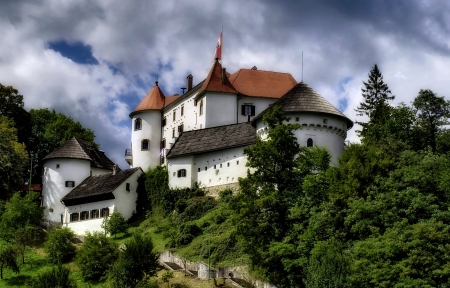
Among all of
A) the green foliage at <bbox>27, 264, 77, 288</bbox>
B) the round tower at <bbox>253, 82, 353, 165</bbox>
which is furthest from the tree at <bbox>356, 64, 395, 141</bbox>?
the green foliage at <bbox>27, 264, 77, 288</bbox>

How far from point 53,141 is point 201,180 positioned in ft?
96.0

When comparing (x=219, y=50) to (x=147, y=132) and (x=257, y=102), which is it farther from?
(x=147, y=132)

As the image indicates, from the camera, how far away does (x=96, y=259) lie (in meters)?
57.8

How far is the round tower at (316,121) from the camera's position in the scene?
201 feet

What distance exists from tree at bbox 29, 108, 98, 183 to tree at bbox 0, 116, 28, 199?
10.2 metres

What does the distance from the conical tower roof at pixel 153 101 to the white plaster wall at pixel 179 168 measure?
14.0 metres

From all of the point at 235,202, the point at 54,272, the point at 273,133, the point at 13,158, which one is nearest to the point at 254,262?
the point at 235,202

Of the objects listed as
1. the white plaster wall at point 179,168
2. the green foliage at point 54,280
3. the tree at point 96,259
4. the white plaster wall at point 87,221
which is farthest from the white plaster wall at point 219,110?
the green foliage at point 54,280

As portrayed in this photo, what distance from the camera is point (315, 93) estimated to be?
63.8 metres

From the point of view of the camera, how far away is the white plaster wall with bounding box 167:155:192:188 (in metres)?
68.5

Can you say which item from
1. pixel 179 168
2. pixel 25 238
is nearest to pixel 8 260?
pixel 25 238

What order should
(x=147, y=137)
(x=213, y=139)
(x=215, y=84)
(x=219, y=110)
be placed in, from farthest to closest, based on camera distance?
(x=147, y=137)
(x=215, y=84)
(x=219, y=110)
(x=213, y=139)

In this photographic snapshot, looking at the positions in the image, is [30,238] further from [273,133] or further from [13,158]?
[273,133]

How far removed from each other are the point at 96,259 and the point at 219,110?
22.1 m
